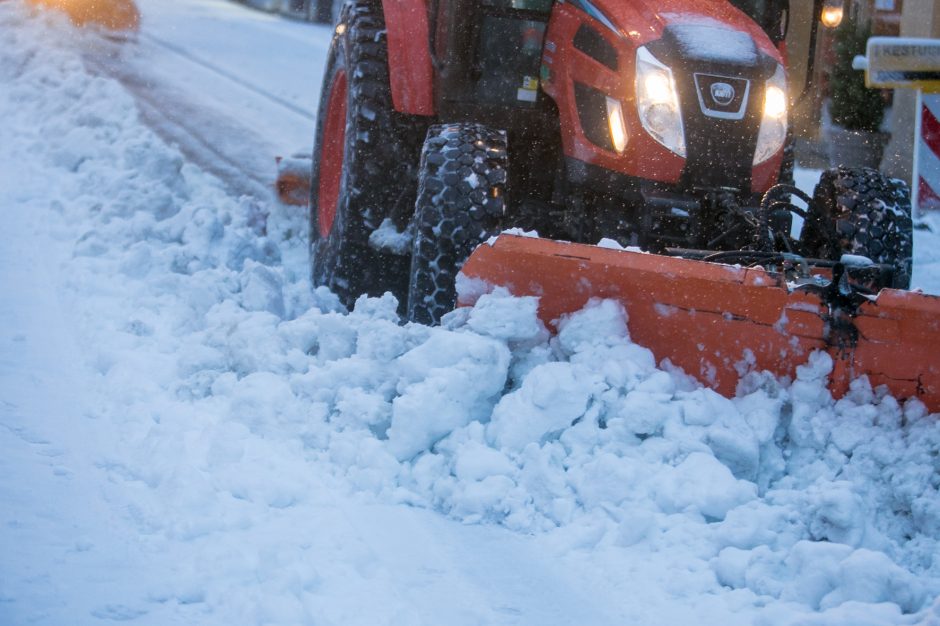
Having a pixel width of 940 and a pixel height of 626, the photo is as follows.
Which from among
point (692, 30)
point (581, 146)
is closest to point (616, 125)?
point (581, 146)

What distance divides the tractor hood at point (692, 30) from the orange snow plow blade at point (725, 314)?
1145mm

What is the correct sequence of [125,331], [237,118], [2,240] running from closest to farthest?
[125,331] < [2,240] < [237,118]

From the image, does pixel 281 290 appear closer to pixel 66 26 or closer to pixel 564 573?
pixel 564 573

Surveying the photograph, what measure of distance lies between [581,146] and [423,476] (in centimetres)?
193

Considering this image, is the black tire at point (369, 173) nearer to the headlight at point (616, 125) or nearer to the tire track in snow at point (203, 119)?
the headlight at point (616, 125)

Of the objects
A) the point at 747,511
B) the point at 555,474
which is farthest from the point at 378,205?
the point at 747,511

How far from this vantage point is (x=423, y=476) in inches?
131

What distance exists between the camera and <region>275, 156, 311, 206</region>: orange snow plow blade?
272 inches

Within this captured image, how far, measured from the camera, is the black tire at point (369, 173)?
5.23m

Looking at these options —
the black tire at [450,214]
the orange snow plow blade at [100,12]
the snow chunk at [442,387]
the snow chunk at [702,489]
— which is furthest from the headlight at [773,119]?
the orange snow plow blade at [100,12]

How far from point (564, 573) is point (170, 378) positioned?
1.66m

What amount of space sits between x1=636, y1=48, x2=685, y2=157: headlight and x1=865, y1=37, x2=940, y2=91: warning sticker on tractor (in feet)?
12.9

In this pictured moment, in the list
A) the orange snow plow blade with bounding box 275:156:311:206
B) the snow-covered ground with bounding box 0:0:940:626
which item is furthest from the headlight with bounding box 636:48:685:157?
the orange snow plow blade with bounding box 275:156:311:206

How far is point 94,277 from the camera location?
16.5 feet
